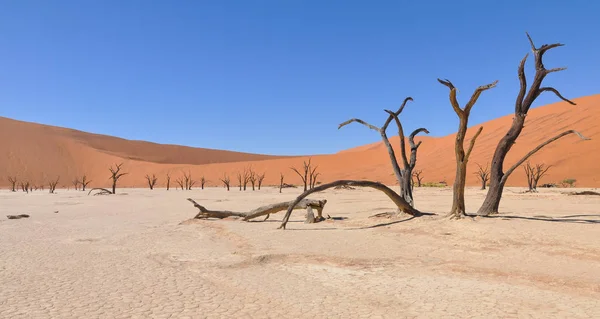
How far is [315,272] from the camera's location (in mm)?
5602

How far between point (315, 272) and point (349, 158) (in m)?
75.0

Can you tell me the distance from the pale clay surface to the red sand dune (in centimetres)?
3515

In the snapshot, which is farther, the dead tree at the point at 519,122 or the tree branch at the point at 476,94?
the dead tree at the point at 519,122

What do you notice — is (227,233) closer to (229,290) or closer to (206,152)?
(229,290)

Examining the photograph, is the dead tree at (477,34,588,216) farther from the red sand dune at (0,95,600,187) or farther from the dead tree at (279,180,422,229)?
the red sand dune at (0,95,600,187)

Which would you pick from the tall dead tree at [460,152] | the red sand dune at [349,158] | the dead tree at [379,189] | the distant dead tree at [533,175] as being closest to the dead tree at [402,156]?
the dead tree at [379,189]

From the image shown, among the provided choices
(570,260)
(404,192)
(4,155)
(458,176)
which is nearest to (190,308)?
(570,260)

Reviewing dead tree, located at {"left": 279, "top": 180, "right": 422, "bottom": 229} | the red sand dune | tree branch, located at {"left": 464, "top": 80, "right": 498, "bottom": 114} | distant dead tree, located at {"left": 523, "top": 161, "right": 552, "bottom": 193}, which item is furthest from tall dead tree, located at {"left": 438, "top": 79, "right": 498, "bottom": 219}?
the red sand dune

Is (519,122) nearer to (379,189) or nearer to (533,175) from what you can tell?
(379,189)

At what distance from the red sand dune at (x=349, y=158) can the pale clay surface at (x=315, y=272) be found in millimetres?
35150

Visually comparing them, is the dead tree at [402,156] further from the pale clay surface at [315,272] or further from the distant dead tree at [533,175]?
the distant dead tree at [533,175]

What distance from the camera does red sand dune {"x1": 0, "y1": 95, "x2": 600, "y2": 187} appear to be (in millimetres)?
43656

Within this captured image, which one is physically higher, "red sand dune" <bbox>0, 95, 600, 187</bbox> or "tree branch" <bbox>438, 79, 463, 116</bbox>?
"red sand dune" <bbox>0, 95, 600, 187</bbox>

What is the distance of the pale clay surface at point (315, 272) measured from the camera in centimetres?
407
